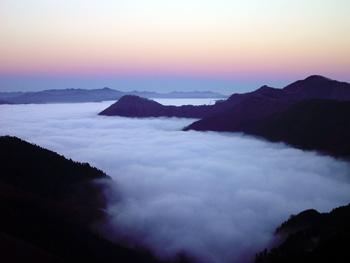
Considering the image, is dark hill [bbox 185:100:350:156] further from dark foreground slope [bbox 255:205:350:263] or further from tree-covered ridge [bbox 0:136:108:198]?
tree-covered ridge [bbox 0:136:108:198]

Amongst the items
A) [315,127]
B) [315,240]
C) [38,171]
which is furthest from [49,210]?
[315,127]

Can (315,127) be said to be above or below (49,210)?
above

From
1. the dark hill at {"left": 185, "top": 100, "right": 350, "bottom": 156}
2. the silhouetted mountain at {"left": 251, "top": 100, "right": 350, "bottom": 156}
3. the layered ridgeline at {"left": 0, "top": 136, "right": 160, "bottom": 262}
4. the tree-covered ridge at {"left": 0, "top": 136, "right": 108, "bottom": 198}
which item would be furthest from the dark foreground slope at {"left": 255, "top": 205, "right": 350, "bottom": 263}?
the silhouetted mountain at {"left": 251, "top": 100, "right": 350, "bottom": 156}

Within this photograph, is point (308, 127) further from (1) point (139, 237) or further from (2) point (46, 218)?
(2) point (46, 218)

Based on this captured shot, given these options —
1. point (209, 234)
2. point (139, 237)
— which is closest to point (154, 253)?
point (139, 237)

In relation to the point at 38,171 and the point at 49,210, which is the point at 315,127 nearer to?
the point at 38,171

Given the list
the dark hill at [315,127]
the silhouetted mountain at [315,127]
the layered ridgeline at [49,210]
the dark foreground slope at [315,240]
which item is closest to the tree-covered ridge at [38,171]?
the layered ridgeline at [49,210]

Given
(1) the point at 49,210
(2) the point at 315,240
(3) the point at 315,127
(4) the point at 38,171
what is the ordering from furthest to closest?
(3) the point at 315,127 < (4) the point at 38,171 < (1) the point at 49,210 < (2) the point at 315,240
